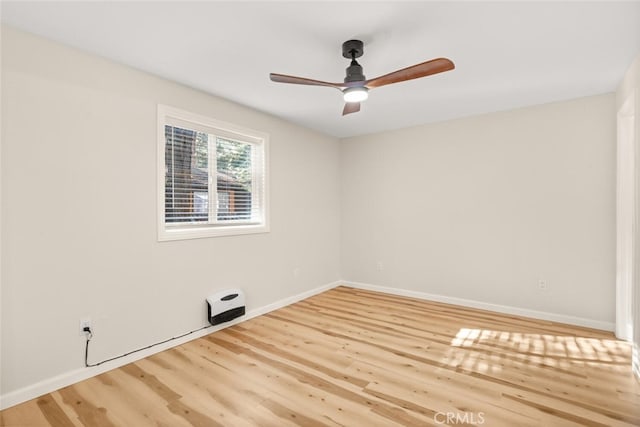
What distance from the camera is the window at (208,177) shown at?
2975 millimetres

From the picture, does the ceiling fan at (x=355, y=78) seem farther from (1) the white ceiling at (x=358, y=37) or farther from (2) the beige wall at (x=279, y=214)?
(2) the beige wall at (x=279, y=214)

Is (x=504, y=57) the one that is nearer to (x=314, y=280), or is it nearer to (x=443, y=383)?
(x=443, y=383)

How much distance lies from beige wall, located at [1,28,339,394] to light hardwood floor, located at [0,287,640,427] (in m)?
0.34

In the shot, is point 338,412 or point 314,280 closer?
point 338,412

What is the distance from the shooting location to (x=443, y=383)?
2254mm

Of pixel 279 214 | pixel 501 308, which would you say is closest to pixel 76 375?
pixel 279 214

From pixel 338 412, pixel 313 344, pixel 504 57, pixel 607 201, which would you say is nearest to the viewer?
pixel 338 412

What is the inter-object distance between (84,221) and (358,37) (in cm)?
244

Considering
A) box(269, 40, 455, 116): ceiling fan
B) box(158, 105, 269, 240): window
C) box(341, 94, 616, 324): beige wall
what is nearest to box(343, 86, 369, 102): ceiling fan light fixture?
box(269, 40, 455, 116): ceiling fan

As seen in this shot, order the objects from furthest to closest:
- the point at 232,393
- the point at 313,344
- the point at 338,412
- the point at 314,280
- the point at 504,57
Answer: the point at 314,280, the point at 313,344, the point at 504,57, the point at 232,393, the point at 338,412

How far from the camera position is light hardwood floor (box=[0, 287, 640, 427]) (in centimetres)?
191

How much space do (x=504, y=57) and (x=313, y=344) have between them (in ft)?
9.71

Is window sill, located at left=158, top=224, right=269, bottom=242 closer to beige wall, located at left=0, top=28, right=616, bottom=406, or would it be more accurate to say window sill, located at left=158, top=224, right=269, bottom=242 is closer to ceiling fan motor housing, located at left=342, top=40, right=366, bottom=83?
beige wall, located at left=0, top=28, right=616, bottom=406

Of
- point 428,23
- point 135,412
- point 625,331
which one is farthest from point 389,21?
point 625,331
